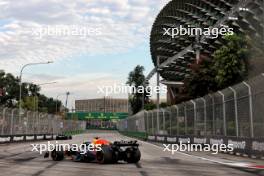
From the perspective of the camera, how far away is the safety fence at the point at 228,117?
21.1 meters

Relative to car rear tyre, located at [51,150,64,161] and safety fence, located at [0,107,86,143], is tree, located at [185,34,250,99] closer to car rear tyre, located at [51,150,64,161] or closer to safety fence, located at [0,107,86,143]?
safety fence, located at [0,107,86,143]

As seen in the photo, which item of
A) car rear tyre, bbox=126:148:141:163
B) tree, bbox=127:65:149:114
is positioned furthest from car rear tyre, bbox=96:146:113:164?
tree, bbox=127:65:149:114

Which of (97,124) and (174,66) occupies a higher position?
(174,66)

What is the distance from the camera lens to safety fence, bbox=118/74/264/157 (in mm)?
21094

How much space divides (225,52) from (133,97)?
337 feet

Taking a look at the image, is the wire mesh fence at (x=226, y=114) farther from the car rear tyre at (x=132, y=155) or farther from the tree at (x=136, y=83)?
the tree at (x=136, y=83)

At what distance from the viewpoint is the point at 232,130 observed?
24.8m

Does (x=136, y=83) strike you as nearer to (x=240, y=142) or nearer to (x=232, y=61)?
(x=232, y=61)

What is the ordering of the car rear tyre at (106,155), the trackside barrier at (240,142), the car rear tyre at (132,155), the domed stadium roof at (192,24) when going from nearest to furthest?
1. the car rear tyre at (106,155)
2. the car rear tyre at (132,155)
3. the trackside barrier at (240,142)
4. the domed stadium roof at (192,24)

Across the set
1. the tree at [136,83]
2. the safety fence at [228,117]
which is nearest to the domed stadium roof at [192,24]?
the tree at [136,83]

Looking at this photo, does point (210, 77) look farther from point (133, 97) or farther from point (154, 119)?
point (133, 97)

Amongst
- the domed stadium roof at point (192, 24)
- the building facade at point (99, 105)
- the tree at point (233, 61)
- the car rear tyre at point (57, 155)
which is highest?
the domed stadium roof at point (192, 24)

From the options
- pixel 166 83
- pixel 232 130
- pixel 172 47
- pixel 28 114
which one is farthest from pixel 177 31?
pixel 232 130

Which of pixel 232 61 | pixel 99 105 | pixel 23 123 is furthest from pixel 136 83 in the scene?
pixel 232 61
